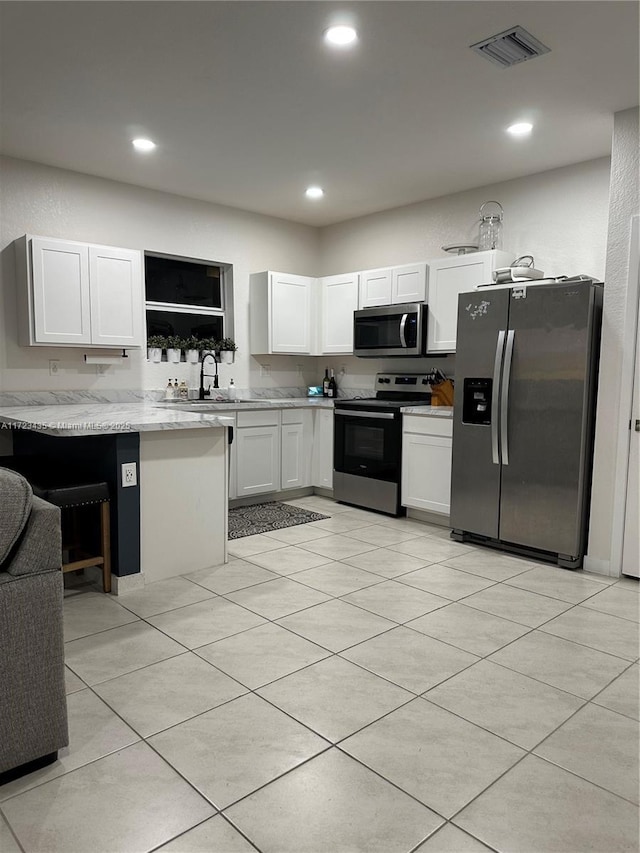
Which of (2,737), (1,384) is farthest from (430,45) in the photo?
(1,384)

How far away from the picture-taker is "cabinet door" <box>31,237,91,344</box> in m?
4.18

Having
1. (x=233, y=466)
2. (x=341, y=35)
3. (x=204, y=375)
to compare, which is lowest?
(x=233, y=466)

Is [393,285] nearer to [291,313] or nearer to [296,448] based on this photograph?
[291,313]

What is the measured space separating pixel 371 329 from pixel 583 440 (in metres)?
2.27

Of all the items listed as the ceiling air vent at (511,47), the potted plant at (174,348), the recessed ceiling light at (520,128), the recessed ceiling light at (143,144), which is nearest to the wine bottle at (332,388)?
the potted plant at (174,348)

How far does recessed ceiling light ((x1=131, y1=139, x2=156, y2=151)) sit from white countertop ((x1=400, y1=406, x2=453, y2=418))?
2610mm

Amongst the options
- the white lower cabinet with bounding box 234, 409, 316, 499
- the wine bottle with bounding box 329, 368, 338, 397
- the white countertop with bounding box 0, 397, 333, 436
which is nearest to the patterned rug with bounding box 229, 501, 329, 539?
the white lower cabinet with bounding box 234, 409, 316, 499

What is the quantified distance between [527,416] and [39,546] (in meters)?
2.98

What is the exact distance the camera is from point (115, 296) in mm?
4570

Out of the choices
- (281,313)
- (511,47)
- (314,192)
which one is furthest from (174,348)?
(511,47)

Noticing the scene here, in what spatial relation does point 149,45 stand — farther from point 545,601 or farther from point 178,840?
point 545,601

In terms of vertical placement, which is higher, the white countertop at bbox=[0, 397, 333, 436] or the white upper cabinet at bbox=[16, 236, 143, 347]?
the white upper cabinet at bbox=[16, 236, 143, 347]

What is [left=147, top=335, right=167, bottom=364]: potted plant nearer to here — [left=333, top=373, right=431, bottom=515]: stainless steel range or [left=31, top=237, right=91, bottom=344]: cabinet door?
[left=31, top=237, right=91, bottom=344]: cabinet door

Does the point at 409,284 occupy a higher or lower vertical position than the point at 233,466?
higher
